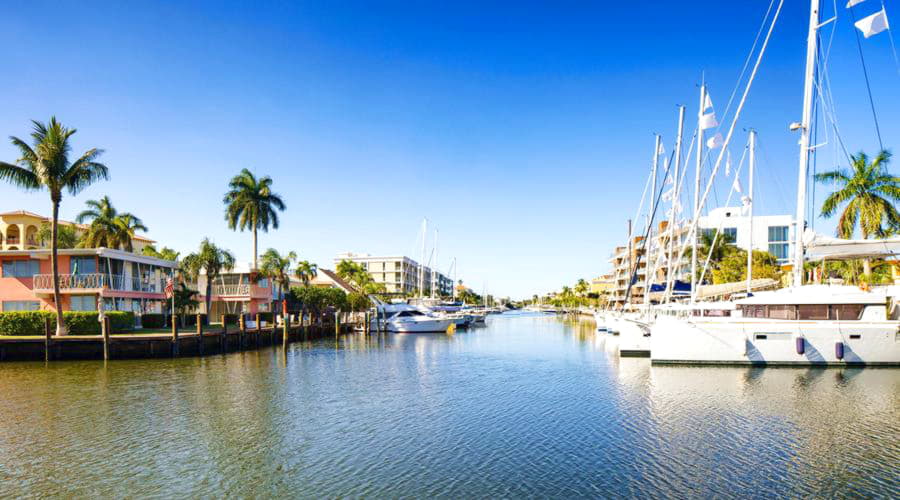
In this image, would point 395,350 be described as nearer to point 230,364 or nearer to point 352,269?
point 230,364

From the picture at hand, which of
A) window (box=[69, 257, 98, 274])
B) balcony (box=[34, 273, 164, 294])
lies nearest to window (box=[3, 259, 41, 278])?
balcony (box=[34, 273, 164, 294])

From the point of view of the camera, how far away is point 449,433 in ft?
65.0

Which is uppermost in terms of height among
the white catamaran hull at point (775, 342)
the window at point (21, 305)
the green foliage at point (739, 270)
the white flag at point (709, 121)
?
the white flag at point (709, 121)

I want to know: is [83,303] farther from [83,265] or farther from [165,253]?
[165,253]

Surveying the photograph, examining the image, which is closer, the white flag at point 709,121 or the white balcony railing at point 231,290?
the white flag at point 709,121

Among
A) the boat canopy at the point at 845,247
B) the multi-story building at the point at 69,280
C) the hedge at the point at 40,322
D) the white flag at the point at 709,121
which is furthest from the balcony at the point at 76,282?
the boat canopy at the point at 845,247

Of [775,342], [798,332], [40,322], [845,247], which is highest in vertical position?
[845,247]

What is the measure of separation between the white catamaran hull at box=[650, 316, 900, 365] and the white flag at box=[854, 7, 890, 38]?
15735 millimetres

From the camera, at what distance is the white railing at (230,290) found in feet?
217

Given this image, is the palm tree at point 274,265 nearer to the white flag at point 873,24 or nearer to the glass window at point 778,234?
the white flag at point 873,24

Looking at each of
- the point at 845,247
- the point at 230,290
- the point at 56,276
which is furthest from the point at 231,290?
the point at 845,247

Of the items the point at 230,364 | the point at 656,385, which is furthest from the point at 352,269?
the point at 656,385

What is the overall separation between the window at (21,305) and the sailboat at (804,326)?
160 feet

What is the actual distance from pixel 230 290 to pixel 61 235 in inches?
851
